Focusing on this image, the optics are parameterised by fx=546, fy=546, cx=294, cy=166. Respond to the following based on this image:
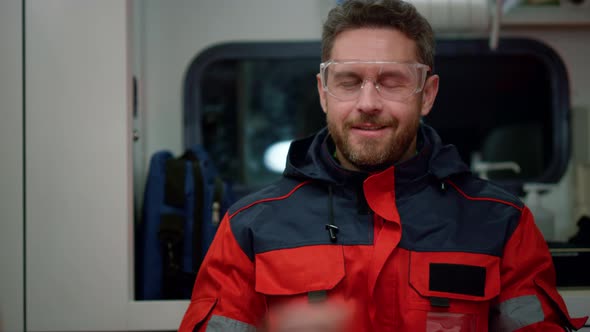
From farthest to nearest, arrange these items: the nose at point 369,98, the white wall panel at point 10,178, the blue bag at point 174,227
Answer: the blue bag at point 174,227
the white wall panel at point 10,178
the nose at point 369,98

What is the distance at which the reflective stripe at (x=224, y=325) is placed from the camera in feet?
4.86

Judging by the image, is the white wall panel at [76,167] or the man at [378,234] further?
the white wall panel at [76,167]

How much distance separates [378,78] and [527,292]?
0.71 meters

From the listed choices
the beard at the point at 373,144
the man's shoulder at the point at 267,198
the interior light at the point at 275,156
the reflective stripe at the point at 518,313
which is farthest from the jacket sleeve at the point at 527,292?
the interior light at the point at 275,156

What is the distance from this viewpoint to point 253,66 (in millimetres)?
2885

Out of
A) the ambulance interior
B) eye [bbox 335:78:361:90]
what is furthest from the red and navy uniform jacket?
the ambulance interior

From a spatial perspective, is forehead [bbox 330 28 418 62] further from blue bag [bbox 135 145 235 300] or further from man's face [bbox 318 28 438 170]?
blue bag [bbox 135 145 235 300]

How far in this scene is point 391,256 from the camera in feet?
4.93

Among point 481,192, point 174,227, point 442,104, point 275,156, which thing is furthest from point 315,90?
point 481,192

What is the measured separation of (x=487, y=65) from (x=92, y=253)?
→ 2163 mm

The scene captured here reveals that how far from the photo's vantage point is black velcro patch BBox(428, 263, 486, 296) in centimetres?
147

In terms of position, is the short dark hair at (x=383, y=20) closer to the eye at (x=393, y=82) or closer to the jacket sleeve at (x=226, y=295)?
the eye at (x=393, y=82)

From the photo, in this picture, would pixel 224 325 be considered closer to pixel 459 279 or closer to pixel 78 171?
pixel 459 279

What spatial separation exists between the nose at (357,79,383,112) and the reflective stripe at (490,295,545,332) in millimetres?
643
